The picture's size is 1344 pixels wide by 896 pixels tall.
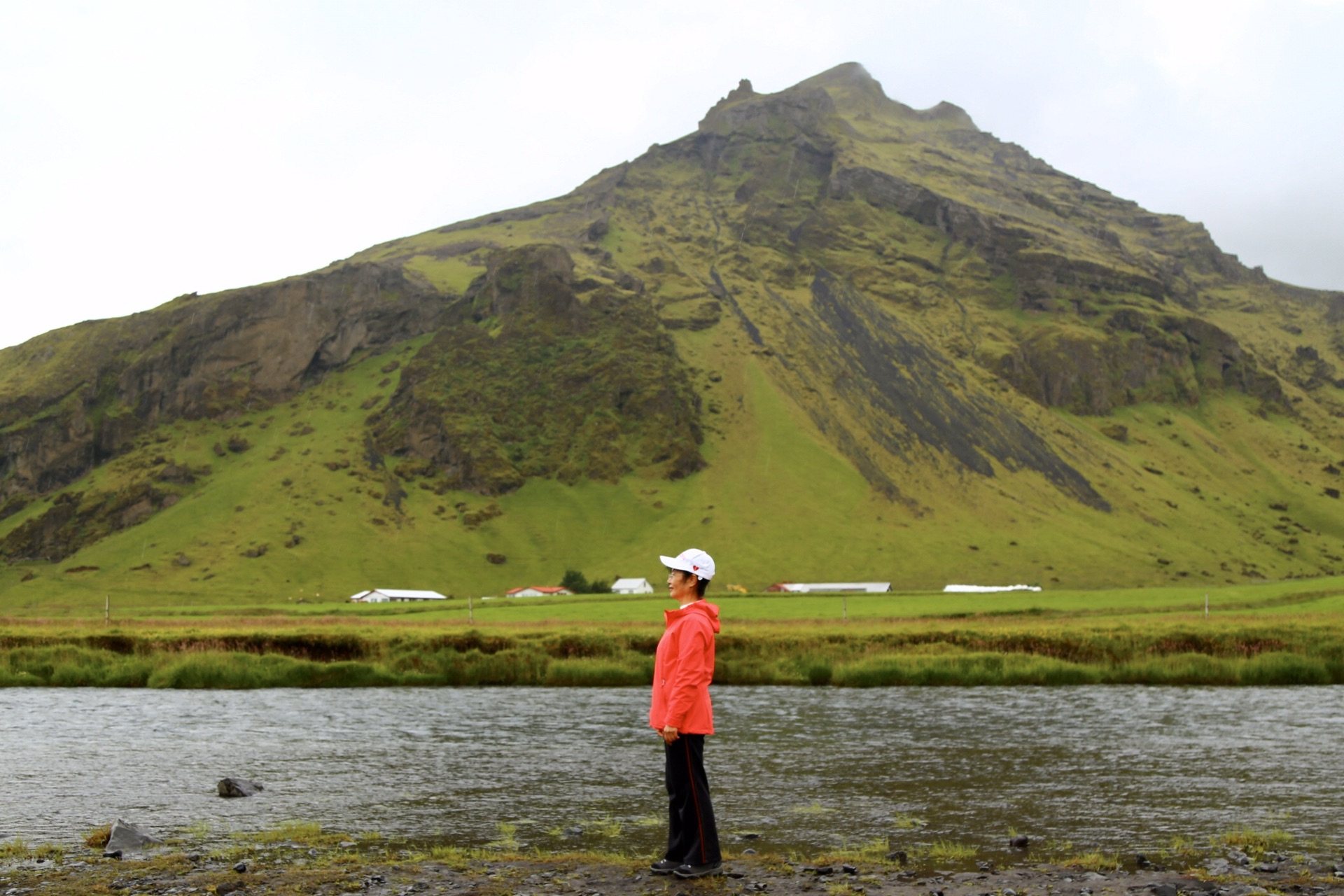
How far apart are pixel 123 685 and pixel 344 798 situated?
26413mm

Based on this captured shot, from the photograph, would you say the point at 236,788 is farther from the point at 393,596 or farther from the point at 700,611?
the point at 393,596

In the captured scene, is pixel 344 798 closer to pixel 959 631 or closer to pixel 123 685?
pixel 123 685

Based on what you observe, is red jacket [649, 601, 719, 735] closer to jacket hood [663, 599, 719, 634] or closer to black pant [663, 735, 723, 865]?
jacket hood [663, 599, 719, 634]

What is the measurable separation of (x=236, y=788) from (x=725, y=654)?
28.6 metres

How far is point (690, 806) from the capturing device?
513 inches

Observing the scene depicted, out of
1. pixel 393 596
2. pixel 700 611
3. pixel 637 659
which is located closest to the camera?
pixel 700 611

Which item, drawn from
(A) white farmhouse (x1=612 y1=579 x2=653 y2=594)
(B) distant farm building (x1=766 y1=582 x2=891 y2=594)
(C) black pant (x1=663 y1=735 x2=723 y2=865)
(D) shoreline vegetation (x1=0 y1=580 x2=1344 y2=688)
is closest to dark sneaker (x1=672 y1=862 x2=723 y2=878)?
(C) black pant (x1=663 y1=735 x2=723 y2=865)

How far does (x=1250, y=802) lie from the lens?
760 inches

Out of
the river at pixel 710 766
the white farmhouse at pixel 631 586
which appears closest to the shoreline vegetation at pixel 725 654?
the river at pixel 710 766

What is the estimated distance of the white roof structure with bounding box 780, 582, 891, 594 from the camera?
136375 mm

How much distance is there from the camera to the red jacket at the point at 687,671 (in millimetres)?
12555

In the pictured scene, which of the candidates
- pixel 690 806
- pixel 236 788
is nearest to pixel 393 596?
pixel 236 788

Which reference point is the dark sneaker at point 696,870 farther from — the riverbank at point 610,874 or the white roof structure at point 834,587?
the white roof structure at point 834,587

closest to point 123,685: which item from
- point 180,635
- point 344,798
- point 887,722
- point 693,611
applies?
point 180,635
